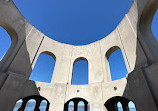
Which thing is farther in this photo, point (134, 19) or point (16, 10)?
point (16, 10)

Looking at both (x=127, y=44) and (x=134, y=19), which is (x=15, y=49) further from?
(x=134, y=19)

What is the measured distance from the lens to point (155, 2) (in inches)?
Result: 249

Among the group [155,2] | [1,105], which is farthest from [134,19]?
[1,105]

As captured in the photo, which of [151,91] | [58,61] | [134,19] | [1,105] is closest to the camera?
[151,91]

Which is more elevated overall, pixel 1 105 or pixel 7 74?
pixel 7 74

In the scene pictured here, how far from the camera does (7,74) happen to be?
687 centimetres

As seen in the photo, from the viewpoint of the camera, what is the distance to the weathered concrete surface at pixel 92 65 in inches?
234

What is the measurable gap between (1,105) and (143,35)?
1171 centimetres

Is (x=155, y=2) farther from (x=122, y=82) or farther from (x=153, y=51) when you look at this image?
(x=122, y=82)

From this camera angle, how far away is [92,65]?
10531mm

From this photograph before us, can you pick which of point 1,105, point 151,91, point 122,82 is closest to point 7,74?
point 1,105

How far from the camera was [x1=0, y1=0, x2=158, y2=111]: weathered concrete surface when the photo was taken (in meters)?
5.95

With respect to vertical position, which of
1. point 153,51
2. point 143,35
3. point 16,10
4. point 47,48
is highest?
point 16,10

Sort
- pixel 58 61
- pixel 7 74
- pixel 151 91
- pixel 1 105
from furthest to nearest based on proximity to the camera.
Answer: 1. pixel 58 61
2. pixel 7 74
3. pixel 1 105
4. pixel 151 91
